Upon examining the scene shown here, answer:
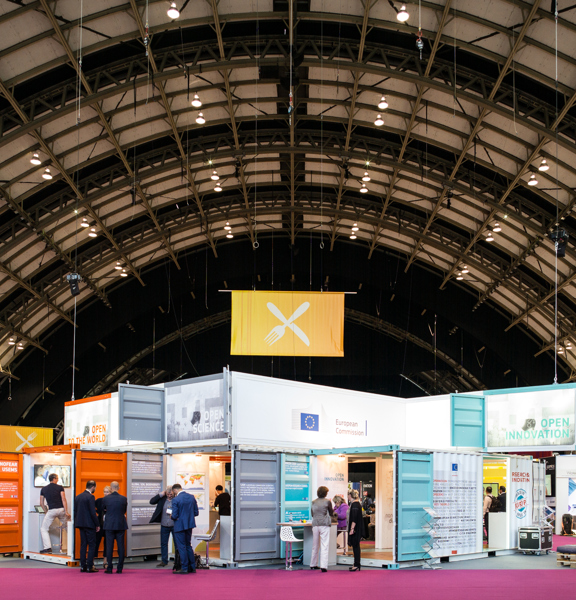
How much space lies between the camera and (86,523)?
1259 centimetres

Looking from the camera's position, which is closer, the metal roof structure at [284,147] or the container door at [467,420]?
the container door at [467,420]

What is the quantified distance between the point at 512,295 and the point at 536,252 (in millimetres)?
5788

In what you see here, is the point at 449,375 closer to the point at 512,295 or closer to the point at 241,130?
the point at 512,295

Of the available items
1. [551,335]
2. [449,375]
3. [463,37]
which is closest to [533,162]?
[463,37]

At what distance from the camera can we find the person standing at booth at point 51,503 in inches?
562

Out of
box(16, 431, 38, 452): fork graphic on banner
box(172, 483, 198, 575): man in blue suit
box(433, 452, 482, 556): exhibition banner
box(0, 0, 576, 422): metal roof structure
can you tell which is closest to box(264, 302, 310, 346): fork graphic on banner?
box(0, 0, 576, 422): metal roof structure

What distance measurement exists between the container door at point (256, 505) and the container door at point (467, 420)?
525 centimetres

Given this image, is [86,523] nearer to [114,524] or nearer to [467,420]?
[114,524]

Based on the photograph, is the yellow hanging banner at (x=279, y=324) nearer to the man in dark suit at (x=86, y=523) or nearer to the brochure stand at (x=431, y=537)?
the brochure stand at (x=431, y=537)

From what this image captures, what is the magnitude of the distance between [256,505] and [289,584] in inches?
117

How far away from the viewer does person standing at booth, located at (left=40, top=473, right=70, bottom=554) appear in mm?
14281

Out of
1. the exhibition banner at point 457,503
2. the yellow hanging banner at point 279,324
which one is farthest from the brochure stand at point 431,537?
the yellow hanging banner at point 279,324

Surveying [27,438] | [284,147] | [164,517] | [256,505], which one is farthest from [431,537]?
[27,438]

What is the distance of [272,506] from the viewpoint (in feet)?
46.0
